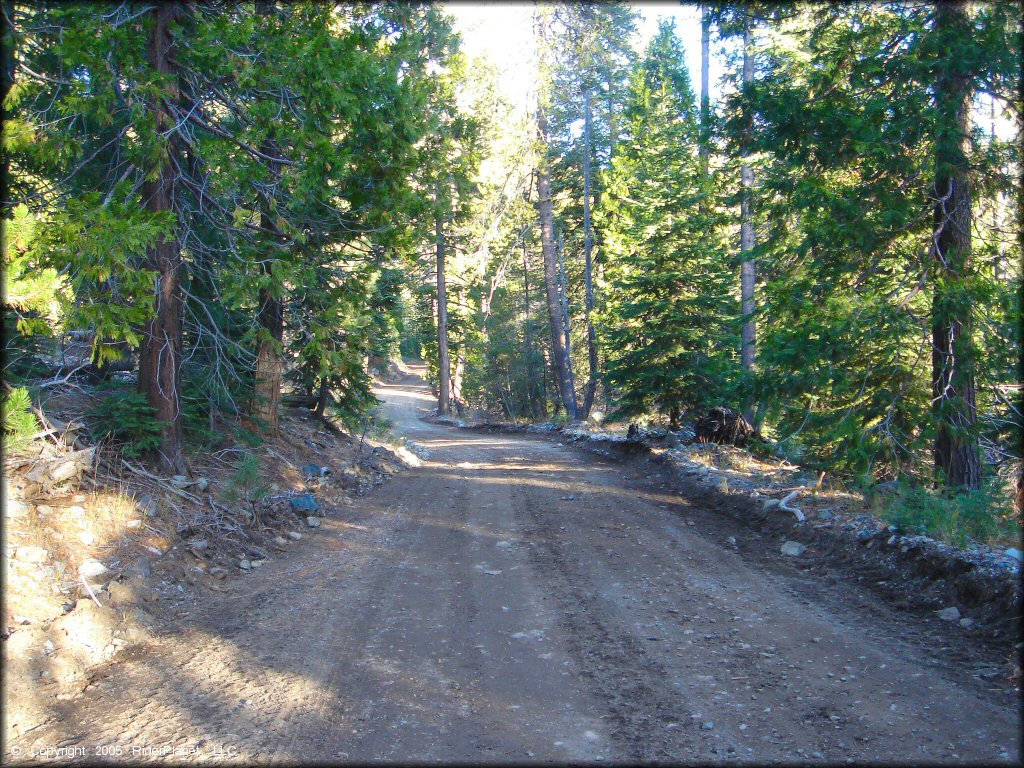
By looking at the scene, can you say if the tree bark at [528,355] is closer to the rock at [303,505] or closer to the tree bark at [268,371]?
the tree bark at [268,371]

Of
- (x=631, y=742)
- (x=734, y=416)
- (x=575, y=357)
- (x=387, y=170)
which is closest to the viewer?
(x=631, y=742)

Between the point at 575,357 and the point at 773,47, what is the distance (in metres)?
24.7

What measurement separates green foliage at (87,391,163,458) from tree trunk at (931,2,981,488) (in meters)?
9.68

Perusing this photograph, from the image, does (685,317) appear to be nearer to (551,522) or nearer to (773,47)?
(773,47)

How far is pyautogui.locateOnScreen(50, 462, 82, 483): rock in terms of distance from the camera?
691 centimetres

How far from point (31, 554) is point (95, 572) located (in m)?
0.54

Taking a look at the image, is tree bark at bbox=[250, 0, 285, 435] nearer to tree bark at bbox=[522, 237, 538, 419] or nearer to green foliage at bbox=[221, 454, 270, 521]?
green foliage at bbox=[221, 454, 270, 521]

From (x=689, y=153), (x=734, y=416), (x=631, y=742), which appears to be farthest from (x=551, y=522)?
(x=689, y=153)

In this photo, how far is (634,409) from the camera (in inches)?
754

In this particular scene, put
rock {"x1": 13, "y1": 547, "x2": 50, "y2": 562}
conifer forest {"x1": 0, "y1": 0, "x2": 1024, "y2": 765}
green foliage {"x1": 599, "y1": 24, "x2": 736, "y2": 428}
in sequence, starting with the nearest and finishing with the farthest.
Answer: conifer forest {"x1": 0, "y1": 0, "x2": 1024, "y2": 765}, rock {"x1": 13, "y1": 547, "x2": 50, "y2": 562}, green foliage {"x1": 599, "y1": 24, "x2": 736, "y2": 428}

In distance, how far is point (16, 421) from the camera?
613cm

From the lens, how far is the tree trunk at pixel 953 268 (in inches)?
322

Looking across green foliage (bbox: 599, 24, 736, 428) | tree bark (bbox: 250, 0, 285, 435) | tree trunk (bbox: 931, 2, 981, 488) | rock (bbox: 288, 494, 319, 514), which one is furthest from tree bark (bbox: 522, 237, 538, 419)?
tree trunk (bbox: 931, 2, 981, 488)

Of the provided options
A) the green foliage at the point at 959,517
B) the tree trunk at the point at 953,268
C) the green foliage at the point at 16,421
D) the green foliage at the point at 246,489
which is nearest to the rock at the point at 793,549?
the green foliage at the point at 959,517
